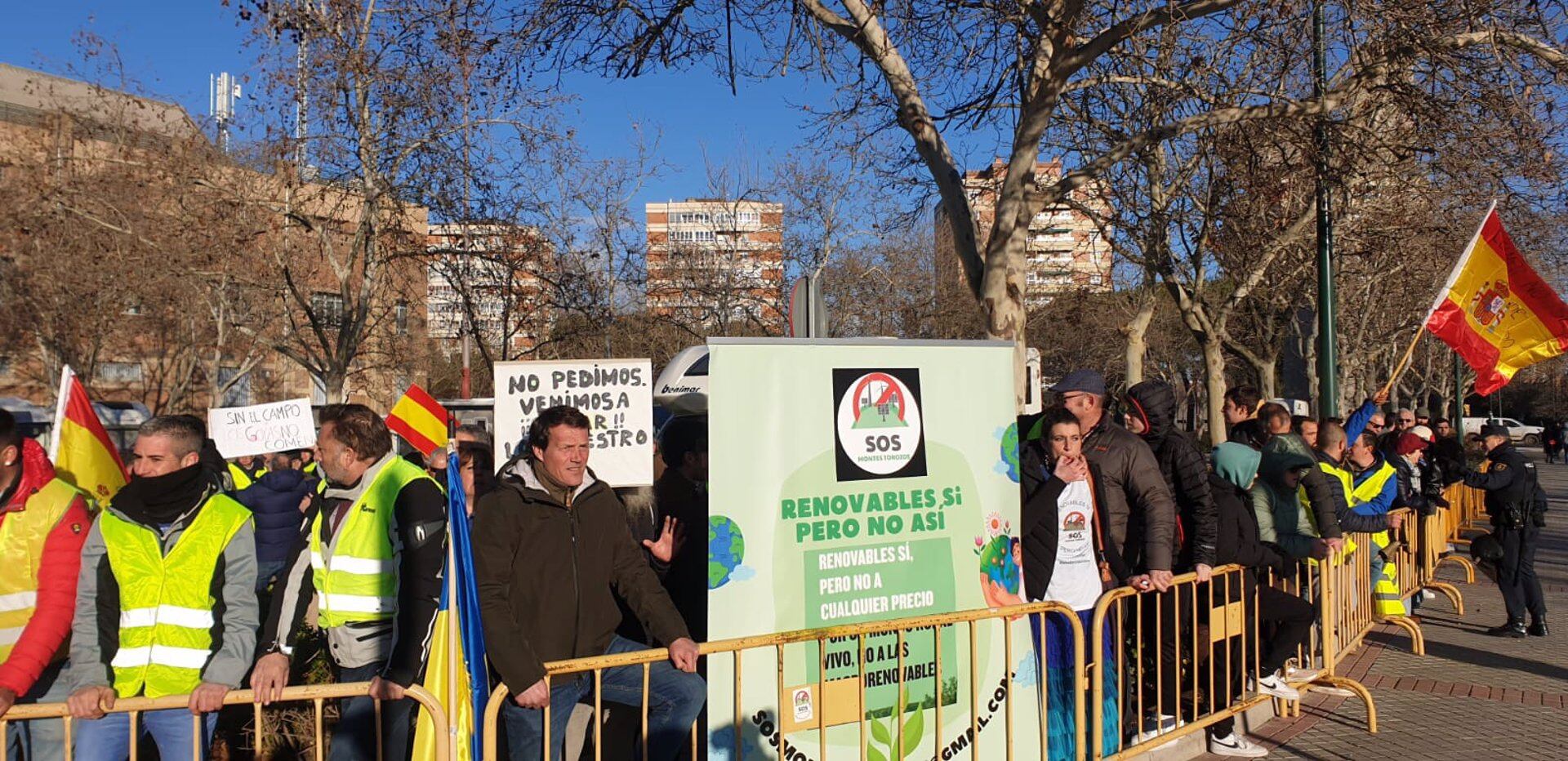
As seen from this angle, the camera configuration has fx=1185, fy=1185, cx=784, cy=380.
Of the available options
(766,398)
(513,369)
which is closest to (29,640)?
(766,398)

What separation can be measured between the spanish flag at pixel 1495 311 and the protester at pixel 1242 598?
3.96m

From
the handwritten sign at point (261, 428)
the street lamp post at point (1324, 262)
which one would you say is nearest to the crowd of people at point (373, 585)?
the handwritten sign at point (261, 428)

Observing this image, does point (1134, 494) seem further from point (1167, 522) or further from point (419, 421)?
point (419, 421)

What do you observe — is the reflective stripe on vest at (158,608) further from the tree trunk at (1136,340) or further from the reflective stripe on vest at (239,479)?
the tree trunk at (1136,340)

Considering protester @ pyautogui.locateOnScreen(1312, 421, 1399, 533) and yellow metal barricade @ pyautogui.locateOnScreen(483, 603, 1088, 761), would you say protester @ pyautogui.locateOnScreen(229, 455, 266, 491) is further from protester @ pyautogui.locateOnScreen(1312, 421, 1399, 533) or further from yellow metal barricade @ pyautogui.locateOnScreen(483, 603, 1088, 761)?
protester @ pyautogui.locateOnScreen(1312, 421, 1399, 533)

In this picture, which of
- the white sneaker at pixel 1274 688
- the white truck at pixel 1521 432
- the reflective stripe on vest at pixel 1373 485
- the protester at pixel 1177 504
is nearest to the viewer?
the protester at pixel 1177 504

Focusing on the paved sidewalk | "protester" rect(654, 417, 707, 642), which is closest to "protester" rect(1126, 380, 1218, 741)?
the paved sidewalk

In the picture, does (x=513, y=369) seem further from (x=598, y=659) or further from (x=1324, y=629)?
(x=1324, y=629)

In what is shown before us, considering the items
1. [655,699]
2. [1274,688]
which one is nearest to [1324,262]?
[1274,688]

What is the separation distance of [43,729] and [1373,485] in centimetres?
859

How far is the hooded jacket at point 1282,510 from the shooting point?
7.10 metres

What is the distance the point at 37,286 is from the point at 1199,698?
27.0m

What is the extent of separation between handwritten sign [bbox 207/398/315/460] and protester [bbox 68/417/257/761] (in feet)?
21.2

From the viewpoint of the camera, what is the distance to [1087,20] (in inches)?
384
